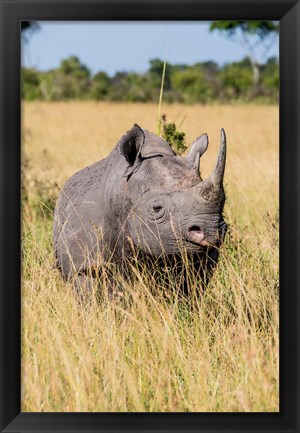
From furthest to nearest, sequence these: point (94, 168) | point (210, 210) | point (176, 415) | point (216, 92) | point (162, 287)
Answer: point (216, 92)
point (94, 168)
point (162, 287)
point (210, 210)
point (176, 415)

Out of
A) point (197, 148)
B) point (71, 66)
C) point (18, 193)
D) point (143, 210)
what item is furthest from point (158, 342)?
point (71, 66)

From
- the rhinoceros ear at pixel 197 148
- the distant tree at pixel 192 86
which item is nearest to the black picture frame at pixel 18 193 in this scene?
the rhinoceros ear at pixel 197 148

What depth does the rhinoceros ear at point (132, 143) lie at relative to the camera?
6191 millimetres

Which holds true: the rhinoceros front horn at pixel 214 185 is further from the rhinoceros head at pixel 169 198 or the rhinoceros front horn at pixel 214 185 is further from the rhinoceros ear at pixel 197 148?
the rhinoceros ear at pixel 197 148

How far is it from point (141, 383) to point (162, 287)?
968mm

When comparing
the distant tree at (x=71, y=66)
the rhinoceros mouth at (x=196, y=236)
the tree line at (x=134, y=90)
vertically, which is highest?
the distant tree at (x=71, y=66)

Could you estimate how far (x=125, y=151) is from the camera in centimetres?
630

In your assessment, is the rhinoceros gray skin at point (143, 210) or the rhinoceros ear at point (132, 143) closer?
the rhinoceros gray skin at point (143, 210)

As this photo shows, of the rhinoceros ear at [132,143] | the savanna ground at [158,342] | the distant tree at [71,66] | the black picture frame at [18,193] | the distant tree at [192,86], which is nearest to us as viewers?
the black picture frame at [18,193]

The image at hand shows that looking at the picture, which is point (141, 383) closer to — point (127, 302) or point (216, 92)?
point (127, 302)

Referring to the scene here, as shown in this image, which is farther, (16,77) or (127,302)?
(127,302)

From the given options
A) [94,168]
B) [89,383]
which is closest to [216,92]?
[94,168]

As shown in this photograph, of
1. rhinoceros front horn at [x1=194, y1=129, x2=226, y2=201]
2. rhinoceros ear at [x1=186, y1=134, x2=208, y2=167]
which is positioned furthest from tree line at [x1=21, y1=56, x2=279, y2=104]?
rhinoceros front horn at [x1=194, y1=129, x2=226, y2=201]

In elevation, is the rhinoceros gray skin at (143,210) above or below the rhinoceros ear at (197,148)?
below
